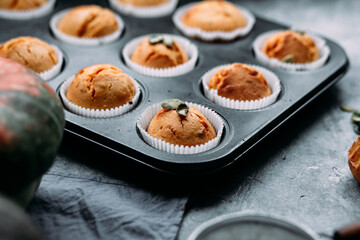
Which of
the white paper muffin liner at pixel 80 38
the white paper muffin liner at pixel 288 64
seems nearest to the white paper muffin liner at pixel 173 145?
the white paper muffin liner at pixel 288 64

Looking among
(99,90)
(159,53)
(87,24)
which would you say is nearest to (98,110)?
(99,90)

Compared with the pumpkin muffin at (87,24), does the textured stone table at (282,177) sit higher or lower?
lower

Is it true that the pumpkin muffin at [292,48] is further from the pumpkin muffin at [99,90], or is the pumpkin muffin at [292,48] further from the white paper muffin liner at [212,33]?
the pumpkin muffin at [99,90]

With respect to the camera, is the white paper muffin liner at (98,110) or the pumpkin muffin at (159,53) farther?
the pumpkin muffin at (159,53)

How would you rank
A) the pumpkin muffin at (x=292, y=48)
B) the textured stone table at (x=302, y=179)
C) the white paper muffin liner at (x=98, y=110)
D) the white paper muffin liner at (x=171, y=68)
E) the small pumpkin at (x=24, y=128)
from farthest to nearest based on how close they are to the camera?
1. the pumpkin muffin at (x=292, y=48)
2. the white paper muffin liner at (x=171, y=68)
3. the white paper muffin liner at (x=98, y=110)
4. the textured stone table at (x=302, y=179)
5. the small pumpkin at (x=24, y=128)

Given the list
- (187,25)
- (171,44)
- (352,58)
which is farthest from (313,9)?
(171,44)

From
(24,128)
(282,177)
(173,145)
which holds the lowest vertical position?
(282,177)

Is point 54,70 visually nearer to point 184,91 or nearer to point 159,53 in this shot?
point 159,53
